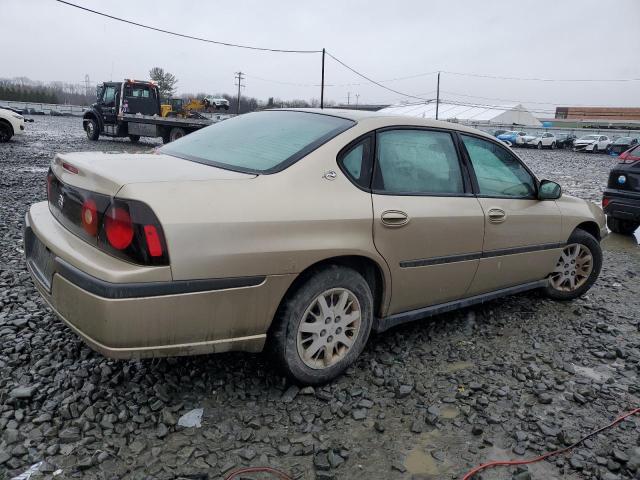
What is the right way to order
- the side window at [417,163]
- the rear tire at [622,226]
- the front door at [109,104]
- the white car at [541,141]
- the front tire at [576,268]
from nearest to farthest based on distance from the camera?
1. the side window at [417,163]
2. the front tire at [576,268]
3. the rear tire at [622,226]
4. the front door at [109,104]
5. the white car at [541,141]

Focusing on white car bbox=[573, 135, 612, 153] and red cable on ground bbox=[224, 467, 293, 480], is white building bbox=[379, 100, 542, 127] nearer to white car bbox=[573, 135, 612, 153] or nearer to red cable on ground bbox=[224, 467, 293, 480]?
white car bbox=[573, 135, 612, 153]

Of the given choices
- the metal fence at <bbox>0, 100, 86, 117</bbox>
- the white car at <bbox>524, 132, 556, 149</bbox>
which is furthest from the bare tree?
the white car at <bbox>524, 132, 556, 149</bbox>

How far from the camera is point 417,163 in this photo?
320 centimetres

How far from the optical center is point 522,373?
3180 mm

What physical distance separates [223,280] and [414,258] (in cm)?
125

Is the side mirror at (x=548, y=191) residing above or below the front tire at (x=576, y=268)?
above

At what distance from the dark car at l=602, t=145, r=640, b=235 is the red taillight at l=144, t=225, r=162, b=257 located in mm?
7075

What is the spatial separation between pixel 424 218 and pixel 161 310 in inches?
63.9

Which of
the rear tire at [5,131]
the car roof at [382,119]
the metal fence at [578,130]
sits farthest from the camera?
the metal fence at [578,130]

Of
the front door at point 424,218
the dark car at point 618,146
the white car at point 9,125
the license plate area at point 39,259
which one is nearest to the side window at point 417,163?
the front door at point 424,218

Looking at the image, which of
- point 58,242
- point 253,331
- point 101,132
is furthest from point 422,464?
point 101,132

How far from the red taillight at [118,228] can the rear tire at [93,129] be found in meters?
20.7

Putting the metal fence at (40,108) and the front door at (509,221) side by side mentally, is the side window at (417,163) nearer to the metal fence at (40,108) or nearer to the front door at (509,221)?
the front door at (509,221)

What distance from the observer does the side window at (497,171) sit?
3.54 meters
